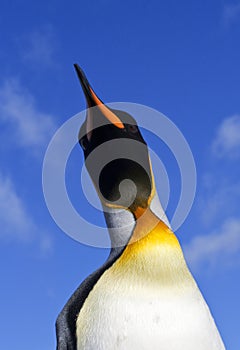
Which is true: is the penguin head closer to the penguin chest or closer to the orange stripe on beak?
the orange stripe on beak

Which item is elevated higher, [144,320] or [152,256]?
[152,256]

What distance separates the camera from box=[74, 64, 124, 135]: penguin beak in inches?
157

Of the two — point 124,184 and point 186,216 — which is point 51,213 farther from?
point 186,216

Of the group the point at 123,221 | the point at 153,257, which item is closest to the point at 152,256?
the point at 153,257

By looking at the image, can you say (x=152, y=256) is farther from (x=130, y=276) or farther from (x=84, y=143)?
(x=84, y=143)

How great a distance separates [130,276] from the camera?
3.41 meters

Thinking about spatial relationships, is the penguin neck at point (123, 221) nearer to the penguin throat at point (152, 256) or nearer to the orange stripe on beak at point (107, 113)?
the penguin throat at point (152, 256)

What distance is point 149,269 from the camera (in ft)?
11.2

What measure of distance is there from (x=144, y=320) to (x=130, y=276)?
1.06ft

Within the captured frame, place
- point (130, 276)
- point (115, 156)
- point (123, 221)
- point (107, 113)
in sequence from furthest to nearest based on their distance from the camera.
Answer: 1. point (107, 113)
2. point (115, 156)
3. point (123, 221)
4. point (130, 276)

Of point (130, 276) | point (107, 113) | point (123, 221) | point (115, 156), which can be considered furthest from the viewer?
point (107, 113)

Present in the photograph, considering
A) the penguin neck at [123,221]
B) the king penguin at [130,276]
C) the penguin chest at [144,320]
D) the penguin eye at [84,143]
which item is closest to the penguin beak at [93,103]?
the king penguin at [130,276]

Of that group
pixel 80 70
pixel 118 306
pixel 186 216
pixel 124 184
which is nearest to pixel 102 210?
pixel 124 184

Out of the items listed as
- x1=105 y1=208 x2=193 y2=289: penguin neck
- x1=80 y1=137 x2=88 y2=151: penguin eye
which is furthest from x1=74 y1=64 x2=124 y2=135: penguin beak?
x1=105 y1=208 x2=193 y2=289: penguin neck
